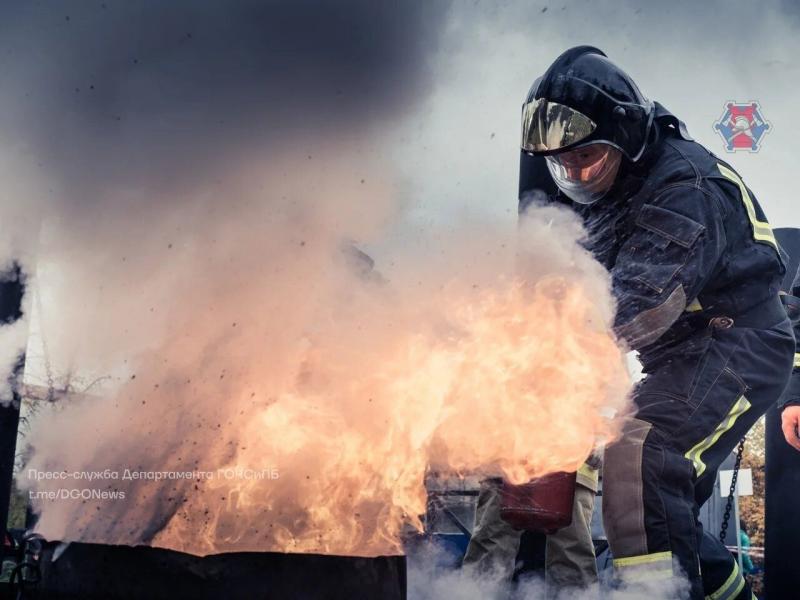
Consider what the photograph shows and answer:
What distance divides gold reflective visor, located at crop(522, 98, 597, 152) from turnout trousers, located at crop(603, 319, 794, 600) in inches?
33.1

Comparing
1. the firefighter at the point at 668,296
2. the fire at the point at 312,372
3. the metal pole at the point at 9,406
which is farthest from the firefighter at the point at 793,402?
the metal pole at the point at 9,406

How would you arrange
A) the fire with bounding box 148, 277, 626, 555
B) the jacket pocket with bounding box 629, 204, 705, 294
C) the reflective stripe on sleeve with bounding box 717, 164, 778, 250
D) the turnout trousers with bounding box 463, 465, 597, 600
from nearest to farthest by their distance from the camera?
the jacket pocket with bounding box 629, 204, 705, 294
the fire with bounding box 148, 277, 626, 555
the reflective stripe on sleeve with bounding box 717, 164, 778, 250
the turnout trousers with bounding box 463, 465, 597, 600

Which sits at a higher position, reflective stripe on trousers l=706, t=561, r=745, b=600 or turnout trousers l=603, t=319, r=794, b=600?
turnout trousers l=603, t=319, r=794, b=600

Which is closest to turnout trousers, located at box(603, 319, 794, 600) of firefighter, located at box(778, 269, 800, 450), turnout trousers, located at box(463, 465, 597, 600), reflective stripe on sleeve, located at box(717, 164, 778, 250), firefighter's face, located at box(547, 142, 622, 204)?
reflective stripe on sleeve, located at box(717, 164, 778, 250)

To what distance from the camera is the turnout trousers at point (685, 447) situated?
2.46 m

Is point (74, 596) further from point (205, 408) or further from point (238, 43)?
point (238, 43)

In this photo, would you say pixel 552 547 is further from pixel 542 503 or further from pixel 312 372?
pixel 312 372

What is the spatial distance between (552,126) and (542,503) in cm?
135

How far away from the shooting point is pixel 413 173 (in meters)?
4.14

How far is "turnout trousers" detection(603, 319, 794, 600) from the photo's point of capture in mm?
2459

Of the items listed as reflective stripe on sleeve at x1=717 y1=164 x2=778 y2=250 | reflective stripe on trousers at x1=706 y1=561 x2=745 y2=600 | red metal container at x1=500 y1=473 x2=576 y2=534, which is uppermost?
reflective stripe on sleeve at x1=717 y1=164 x2=778 y2=250

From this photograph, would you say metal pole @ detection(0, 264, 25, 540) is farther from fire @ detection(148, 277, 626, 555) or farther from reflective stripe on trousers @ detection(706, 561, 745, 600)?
reflective stripe on trousers @ detection(706, 561, 745, 600)

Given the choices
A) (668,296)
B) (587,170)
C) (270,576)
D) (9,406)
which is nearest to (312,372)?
(270,576)

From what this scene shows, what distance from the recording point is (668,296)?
104 inches
